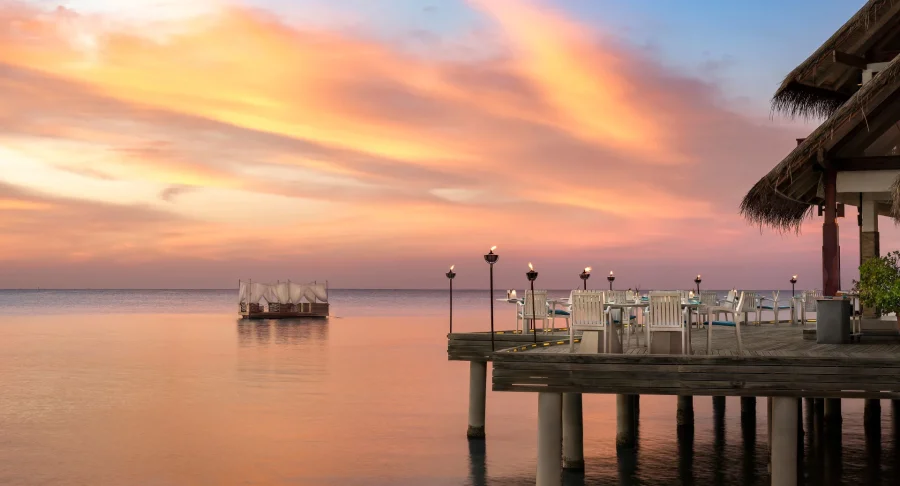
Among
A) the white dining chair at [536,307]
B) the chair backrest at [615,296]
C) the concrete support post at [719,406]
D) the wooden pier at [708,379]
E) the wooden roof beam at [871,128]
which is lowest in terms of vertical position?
the concrete support post at [719,406]

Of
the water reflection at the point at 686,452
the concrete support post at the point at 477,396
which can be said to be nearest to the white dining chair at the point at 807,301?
the water reflection at the point at 686,452

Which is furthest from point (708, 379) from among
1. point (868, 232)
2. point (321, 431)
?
point (321, 431)

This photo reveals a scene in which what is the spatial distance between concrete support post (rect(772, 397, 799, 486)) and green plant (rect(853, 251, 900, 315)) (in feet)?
14.7

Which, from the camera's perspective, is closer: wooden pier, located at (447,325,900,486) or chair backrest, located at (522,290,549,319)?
wooden pier, located at (447,325,900,486)

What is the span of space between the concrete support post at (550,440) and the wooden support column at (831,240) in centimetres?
745

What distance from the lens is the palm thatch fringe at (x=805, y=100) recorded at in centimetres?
2294

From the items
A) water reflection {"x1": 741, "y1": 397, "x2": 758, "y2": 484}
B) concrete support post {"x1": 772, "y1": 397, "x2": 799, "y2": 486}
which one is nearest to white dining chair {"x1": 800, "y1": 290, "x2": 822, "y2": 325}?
water reflection {"x1": 741, "y1": 397, "x2": 758, "y2": 484}

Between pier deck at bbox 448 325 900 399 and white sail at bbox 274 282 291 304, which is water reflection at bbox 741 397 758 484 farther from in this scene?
white sail at bbox 274 282 291 304

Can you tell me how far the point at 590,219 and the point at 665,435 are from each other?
3438 cm

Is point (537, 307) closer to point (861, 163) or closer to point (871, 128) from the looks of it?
point (861, 163)

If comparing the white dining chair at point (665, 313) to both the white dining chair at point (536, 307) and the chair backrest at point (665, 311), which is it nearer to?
the chair backrest at point (665, 311)

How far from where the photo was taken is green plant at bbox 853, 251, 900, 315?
15.8 meters

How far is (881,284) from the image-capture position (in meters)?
16.1

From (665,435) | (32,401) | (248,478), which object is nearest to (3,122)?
(32,401)
